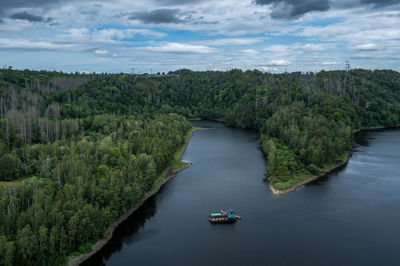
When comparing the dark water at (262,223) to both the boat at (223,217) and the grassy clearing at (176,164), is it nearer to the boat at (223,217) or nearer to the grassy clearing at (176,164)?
the boat at (223,217)

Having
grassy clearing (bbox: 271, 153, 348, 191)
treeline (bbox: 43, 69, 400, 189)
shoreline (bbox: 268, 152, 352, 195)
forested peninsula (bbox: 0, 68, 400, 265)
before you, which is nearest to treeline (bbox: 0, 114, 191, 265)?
forested peninsula (bbox: 0, 68, 400, 265)

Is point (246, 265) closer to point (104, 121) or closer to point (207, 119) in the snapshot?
point (104, 121)

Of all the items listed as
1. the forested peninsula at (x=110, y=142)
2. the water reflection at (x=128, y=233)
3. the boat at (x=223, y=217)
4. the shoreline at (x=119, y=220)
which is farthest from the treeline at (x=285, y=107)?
the water reflection at (x=128, y=233)

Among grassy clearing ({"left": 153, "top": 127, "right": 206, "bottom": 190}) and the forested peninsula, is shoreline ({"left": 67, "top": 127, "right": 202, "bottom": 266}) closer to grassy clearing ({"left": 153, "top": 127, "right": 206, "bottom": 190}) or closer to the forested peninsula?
grassy clearing ({"left": 153, "top": 127, "right": 206, "bottom": 190})

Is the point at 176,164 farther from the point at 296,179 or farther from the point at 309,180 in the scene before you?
the point at 309,180

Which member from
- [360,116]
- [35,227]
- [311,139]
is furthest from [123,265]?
[360,116]

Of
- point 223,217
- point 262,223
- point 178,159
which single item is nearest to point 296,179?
point 262,223
